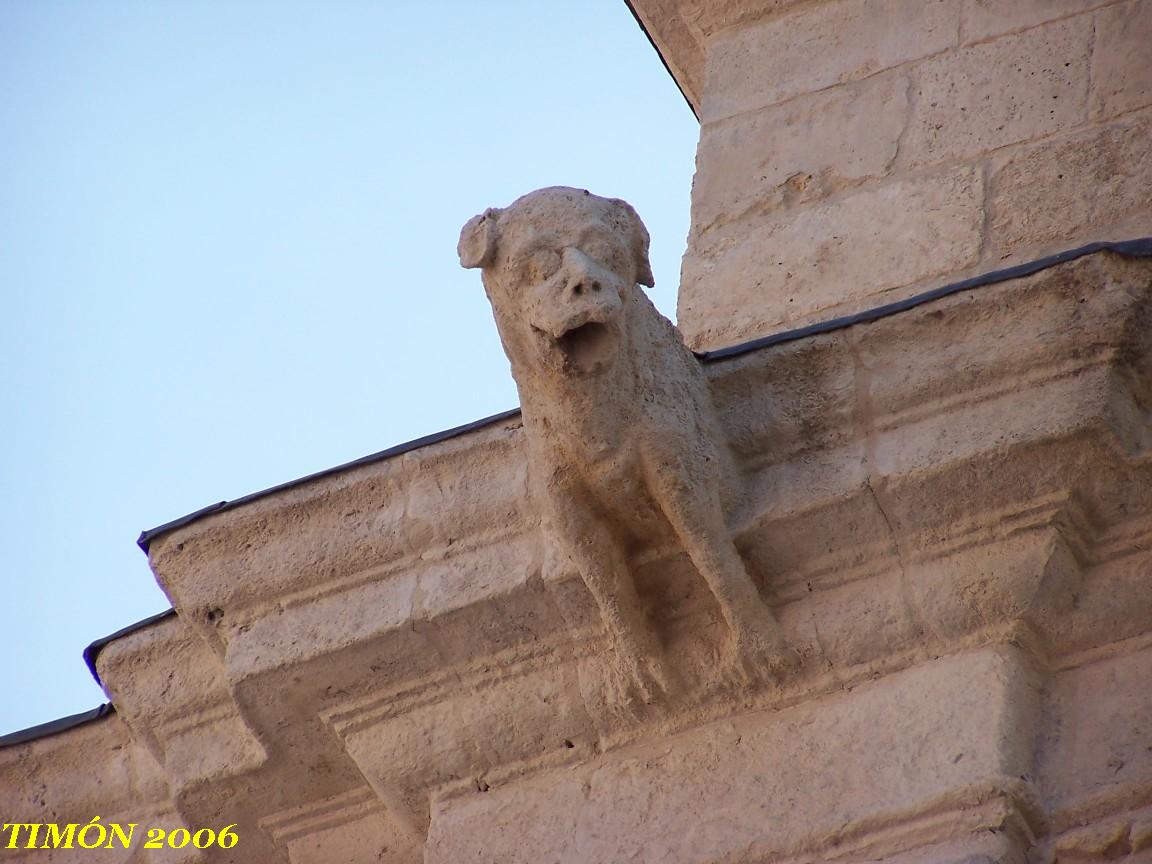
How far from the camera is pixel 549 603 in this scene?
142 inches

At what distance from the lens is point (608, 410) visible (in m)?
3.33

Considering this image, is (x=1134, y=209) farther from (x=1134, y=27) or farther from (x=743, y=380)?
(x=743, y=380)

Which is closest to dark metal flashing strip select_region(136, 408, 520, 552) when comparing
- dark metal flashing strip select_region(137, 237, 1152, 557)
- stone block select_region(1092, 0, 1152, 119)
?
dark metal flashing strip select_region(137, 237, 1152, 557)

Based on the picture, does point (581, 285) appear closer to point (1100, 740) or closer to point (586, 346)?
point (586, 346)

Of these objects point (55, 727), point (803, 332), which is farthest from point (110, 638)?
point (803, 332)

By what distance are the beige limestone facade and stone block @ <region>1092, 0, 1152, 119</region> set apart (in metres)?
0.02

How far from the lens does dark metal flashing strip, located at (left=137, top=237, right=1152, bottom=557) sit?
3496 millimetres

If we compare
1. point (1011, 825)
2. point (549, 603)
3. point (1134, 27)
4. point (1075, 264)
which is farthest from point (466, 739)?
point (1134, 27)

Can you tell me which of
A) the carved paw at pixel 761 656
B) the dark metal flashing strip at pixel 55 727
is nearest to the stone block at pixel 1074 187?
the carved paw at pixel 761 656

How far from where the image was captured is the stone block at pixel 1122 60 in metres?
4.23

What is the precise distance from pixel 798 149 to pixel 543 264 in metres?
1.37

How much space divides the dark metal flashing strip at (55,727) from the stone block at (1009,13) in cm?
230

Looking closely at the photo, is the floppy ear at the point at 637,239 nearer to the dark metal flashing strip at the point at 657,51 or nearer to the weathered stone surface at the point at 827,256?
the weathered stone surface at the point at 827,256

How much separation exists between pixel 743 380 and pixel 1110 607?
0.72m
